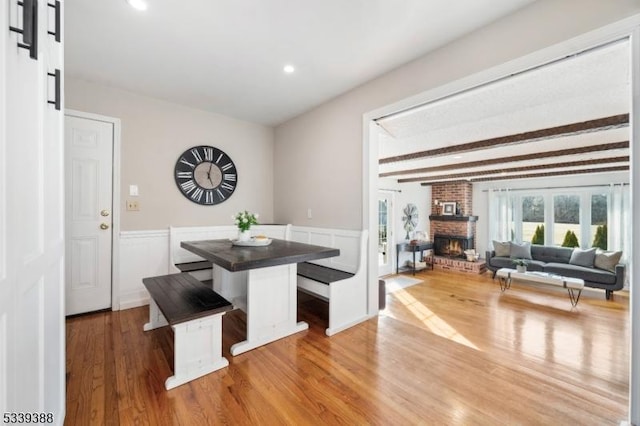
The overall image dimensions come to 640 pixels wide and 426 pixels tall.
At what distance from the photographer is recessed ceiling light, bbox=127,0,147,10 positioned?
1.85 meters

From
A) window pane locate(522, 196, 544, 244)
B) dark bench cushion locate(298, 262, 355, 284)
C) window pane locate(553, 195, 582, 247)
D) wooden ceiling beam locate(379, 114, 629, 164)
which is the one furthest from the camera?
window pane locate(522, 196, 544, 244)

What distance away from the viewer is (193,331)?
194 cm

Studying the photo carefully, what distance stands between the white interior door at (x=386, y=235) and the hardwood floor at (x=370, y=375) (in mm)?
3221

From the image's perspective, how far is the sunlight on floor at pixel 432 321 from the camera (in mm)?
2697

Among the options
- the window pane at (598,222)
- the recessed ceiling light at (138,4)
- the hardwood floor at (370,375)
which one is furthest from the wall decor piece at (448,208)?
the recessed ceiling light at (138,4)

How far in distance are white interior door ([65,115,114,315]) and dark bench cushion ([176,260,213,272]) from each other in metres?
0.78

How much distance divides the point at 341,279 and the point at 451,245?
19.5 feet

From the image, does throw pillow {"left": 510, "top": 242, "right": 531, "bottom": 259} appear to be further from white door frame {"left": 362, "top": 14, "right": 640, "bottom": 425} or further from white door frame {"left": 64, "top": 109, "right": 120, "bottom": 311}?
white door frame {"left": 64, "top": 109, "right": 120, "bottom": 311}

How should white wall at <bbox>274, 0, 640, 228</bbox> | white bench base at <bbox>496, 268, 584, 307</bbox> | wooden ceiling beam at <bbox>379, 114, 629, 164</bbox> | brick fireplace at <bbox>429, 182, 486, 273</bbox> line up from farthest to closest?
brick fireplace at <bbox>429, 182, 486, 273</bbox>
white bench base at <bbox>496, 268, 584, 307</bbox>
wooden ceiling beam at <bbox>379, 114, 629, 164</bbox>
white wall at <bbox>274, 0, 640, 228</bbox>

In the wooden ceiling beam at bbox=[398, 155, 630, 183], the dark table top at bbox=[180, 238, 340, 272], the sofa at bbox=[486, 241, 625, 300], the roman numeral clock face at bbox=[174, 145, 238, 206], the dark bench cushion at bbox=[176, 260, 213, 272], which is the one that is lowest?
the sofa at bbox=[486, 241, 625, 300]

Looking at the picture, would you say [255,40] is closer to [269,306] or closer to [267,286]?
[267,286]

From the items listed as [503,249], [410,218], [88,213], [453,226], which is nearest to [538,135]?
[503,249]

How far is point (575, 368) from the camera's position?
2172 mm

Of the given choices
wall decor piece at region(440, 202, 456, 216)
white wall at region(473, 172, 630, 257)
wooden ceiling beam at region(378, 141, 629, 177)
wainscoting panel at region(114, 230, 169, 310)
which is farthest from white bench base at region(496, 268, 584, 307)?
wainscoting panel at region(114, 230, 169, 310)
